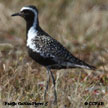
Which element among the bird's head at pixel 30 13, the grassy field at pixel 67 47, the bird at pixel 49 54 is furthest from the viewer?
the bird's head at pixel 30 13

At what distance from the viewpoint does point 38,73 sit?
6629 millimetres

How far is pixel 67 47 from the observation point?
8.50 m

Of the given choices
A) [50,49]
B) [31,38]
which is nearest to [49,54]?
[50,49]

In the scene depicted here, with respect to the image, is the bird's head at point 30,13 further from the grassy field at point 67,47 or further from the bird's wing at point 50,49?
the grassy field at point 67,47

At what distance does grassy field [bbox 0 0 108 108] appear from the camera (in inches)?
209

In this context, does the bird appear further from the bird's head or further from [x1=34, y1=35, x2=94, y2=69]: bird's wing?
the bird's head

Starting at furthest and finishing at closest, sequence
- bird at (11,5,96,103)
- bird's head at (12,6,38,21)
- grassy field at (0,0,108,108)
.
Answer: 1. bird's head at (12,6,38,21)
2. bird at (11,5,96,103)
3. grassy field at (0,0,108,108)

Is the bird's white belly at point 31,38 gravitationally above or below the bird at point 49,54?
above

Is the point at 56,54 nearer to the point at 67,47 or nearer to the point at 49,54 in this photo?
the point at 49,54

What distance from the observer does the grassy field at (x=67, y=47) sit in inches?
209

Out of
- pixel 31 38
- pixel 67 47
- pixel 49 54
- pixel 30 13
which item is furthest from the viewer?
pixel 67 47

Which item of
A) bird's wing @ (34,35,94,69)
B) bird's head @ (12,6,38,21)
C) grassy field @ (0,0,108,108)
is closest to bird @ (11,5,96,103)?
bird's wing @ (34,35,94,69)

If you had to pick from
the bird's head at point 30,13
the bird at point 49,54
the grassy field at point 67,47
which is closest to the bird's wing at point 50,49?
the bird at point 49,54

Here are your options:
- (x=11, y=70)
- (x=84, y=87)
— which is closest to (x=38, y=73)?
(x=11, y=70)
